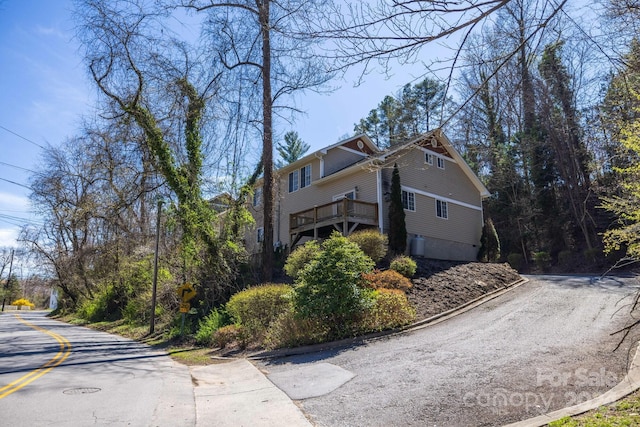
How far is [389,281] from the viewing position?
45.6 ft

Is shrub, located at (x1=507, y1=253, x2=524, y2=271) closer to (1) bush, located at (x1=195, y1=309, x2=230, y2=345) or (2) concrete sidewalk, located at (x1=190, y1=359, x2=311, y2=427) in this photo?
(1) bush, located at (x1=195, y1=309, x2=230, y2=345)

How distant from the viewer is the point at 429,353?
8.66m

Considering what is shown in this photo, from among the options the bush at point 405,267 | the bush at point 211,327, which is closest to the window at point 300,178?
the bush at point 405,267

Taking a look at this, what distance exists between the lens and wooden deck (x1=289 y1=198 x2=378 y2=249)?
65.6 ft

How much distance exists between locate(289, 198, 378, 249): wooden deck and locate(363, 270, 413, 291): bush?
5426 millimetres

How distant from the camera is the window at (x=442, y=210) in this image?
23.5m

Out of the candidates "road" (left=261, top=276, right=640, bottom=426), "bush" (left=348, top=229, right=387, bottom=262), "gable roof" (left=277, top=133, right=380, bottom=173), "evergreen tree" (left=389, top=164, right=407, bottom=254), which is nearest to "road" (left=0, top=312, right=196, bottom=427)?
"road" (left=261, top=276, right=640, bottom=426)

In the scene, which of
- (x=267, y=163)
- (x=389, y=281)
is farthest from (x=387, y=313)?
(x=267, y=163)

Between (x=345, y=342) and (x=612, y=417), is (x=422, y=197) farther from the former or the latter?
(x=612, y=417)

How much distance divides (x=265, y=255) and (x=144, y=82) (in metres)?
8.59

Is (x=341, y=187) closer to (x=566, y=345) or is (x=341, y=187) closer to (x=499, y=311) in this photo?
(x=499, y=311)

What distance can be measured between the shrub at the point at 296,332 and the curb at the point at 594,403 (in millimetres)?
6628

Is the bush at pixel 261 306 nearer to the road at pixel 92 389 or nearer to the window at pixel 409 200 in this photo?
the road at pixel 92 389

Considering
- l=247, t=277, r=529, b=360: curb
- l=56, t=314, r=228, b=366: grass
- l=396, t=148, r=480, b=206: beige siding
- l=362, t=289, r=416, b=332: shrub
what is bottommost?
l=56, t=314, r=228, b=366: grass
